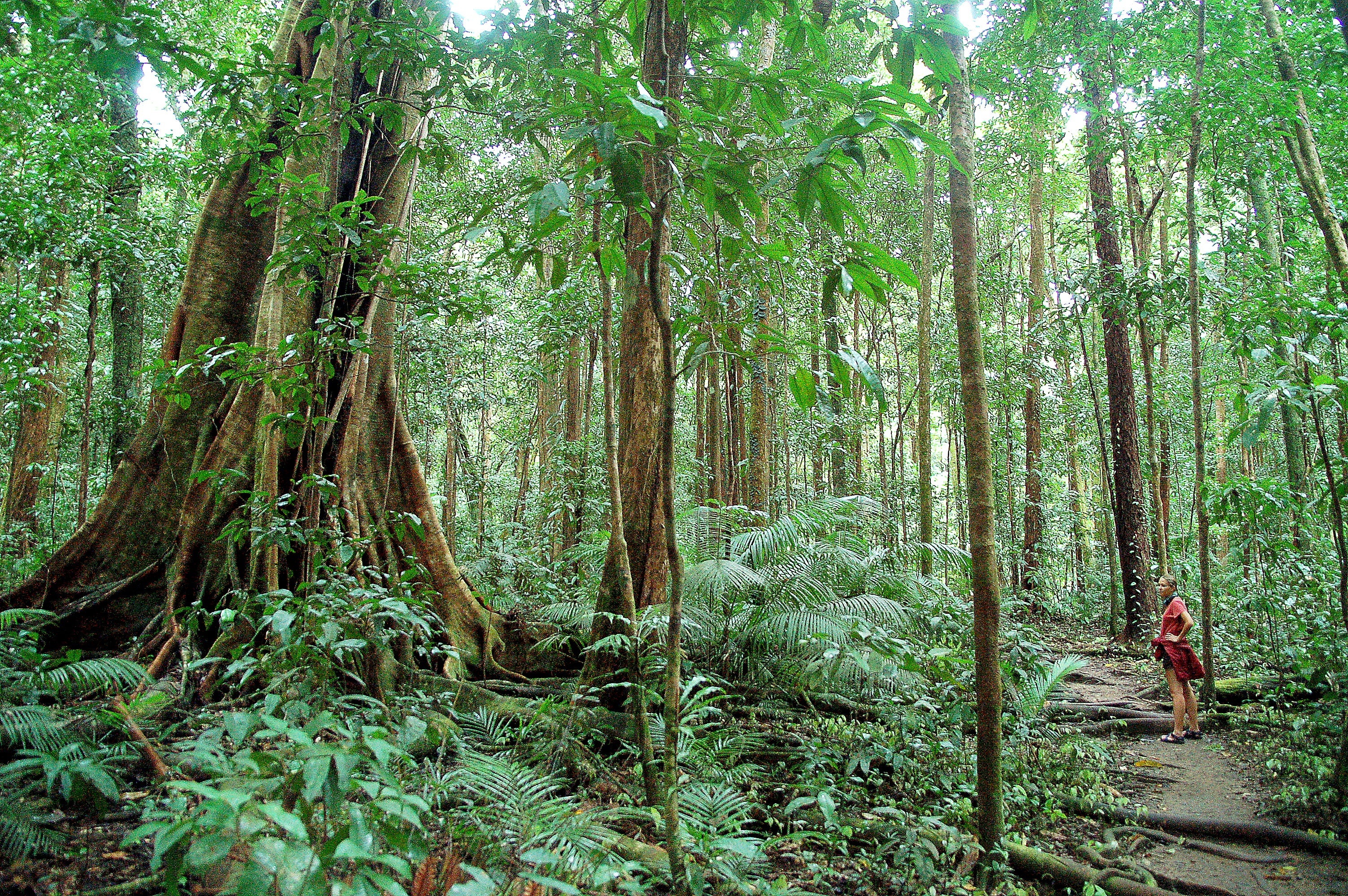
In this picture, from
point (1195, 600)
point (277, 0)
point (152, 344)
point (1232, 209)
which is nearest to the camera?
point (1232, 209)

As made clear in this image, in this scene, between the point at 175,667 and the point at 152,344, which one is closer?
the point at 175,667

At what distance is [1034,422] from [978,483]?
1245 centimetres

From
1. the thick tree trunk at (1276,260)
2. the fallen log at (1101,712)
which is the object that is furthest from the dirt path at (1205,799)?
the thick tree trunk at (1276,260)

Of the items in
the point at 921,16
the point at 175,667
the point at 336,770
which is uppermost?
the point at 921,16

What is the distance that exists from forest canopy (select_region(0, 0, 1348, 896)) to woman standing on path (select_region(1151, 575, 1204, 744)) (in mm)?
101

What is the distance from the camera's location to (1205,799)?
459 cm

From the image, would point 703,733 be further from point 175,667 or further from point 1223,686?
point 1223,686

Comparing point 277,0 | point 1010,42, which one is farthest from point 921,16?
point 277,0

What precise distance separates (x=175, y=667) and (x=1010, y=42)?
9.83 m

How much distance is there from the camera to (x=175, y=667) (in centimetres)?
439

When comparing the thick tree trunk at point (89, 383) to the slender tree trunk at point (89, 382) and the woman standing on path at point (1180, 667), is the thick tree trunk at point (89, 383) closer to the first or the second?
the slender tree trunk at point (89, 382)

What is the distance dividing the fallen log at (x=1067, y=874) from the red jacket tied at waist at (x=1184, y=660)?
3.03 meters

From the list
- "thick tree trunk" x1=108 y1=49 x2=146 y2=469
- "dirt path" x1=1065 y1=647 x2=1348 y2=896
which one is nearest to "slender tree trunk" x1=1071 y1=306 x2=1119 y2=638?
"dirt path" x1=1065 y1=647 x2=1348 y2=896

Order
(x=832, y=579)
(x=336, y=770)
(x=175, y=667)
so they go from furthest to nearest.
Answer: (x=832, y=579) < (x=175, y=667) < (x=336, y=770)
